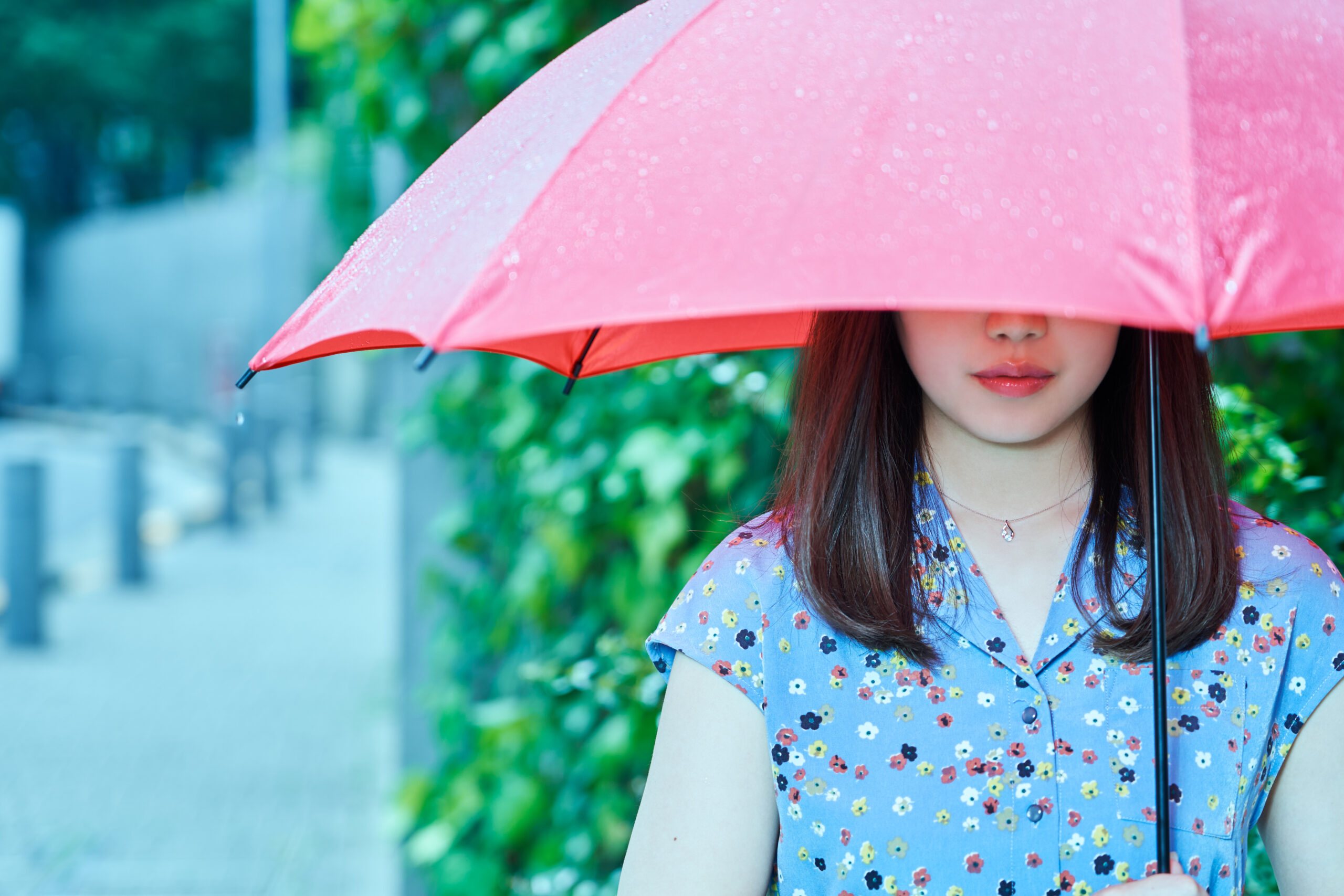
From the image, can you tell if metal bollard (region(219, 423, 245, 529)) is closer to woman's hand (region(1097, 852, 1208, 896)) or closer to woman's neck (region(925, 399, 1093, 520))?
woman's neck (region(925, 399, 1093, 520))

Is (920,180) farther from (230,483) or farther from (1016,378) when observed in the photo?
(230,483)

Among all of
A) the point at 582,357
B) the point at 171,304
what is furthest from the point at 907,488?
the point at 171,304

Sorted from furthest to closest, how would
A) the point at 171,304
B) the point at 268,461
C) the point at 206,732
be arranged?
the point at 171,304 < the point at 268,461 < the point at 206,732

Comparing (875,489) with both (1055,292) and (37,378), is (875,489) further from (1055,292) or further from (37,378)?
(37,378)

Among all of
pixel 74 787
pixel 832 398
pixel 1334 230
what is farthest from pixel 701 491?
pixel 74 787

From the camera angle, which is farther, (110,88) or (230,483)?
(110,88)

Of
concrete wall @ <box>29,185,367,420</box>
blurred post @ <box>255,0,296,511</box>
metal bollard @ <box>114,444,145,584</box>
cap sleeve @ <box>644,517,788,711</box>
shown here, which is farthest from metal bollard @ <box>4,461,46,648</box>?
blurred post @ <box>255,0,296,511</box>

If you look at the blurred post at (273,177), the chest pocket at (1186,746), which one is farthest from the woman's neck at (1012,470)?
the blurred post at (273,177)

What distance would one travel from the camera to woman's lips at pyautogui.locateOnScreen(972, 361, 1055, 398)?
55.6 inches

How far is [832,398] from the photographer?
5.34 feet

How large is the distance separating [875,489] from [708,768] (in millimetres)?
367

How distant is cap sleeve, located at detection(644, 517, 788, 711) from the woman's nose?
1.19 feet

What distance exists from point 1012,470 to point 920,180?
1.76ft

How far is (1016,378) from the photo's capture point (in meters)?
1.42
